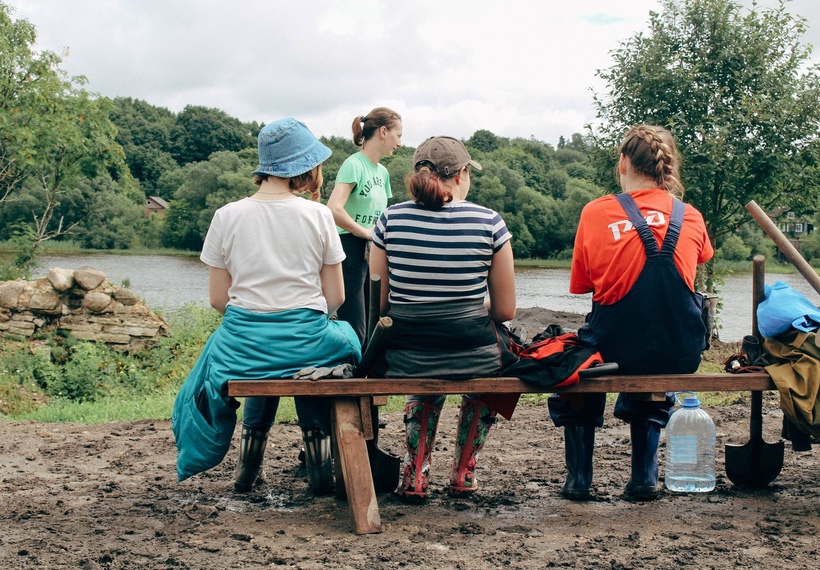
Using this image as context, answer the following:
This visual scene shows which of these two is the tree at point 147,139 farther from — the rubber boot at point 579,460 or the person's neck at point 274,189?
the rubber boot at point 579,460

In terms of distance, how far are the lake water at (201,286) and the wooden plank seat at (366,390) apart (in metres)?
9.60

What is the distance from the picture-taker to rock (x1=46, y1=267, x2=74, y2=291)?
11359 millimetres

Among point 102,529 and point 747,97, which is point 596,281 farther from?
point 747,97

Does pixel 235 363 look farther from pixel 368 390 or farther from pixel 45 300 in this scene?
pixel 45 300

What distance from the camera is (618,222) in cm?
393

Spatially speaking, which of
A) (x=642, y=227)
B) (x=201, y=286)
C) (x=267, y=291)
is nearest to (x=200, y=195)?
(x=201, y=286)

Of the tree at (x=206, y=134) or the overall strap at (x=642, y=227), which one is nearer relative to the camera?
the overall strap at (x=642, y=227)

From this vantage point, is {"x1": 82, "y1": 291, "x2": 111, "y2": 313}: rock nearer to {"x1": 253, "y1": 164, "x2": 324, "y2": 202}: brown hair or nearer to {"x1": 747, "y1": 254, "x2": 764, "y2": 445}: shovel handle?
{"x1": 253, "y1": 164, "x2": 324, "y2": 202}: brown hair

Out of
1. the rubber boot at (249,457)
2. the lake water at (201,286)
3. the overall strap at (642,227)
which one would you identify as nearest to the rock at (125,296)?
the lake water at (201,286)

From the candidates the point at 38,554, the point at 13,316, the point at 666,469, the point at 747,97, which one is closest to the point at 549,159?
the point at 747,97

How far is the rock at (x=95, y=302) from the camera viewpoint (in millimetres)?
11469

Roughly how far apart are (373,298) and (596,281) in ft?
3.47

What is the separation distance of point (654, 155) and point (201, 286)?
1662 centimetres

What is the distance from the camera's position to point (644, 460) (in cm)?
420
